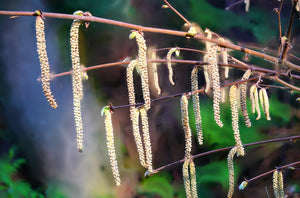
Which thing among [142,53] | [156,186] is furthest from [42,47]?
[156,186]

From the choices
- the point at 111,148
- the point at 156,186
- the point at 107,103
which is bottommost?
the point at 156,186

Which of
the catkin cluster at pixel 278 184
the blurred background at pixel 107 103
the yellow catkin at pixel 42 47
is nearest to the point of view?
the yellow catkin at pixel 42 47

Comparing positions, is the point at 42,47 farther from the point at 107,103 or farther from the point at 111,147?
the point at 107,103

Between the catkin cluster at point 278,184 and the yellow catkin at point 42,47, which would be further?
the catkin cluster at point 278,184

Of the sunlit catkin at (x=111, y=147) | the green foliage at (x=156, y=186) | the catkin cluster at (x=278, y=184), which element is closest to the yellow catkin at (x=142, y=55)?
the sunlit catkin at (x=111, y=147)

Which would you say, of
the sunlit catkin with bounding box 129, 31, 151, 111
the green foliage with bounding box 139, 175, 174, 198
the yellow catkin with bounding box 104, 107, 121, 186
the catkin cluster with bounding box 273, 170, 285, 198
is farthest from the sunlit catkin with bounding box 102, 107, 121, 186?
the green foliage with bounding box 139, 175, 174, 198

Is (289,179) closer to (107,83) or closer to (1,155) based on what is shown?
(107,83)

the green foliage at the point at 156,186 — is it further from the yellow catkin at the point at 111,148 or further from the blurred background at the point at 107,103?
the yellow catkin at the point at 111,148
